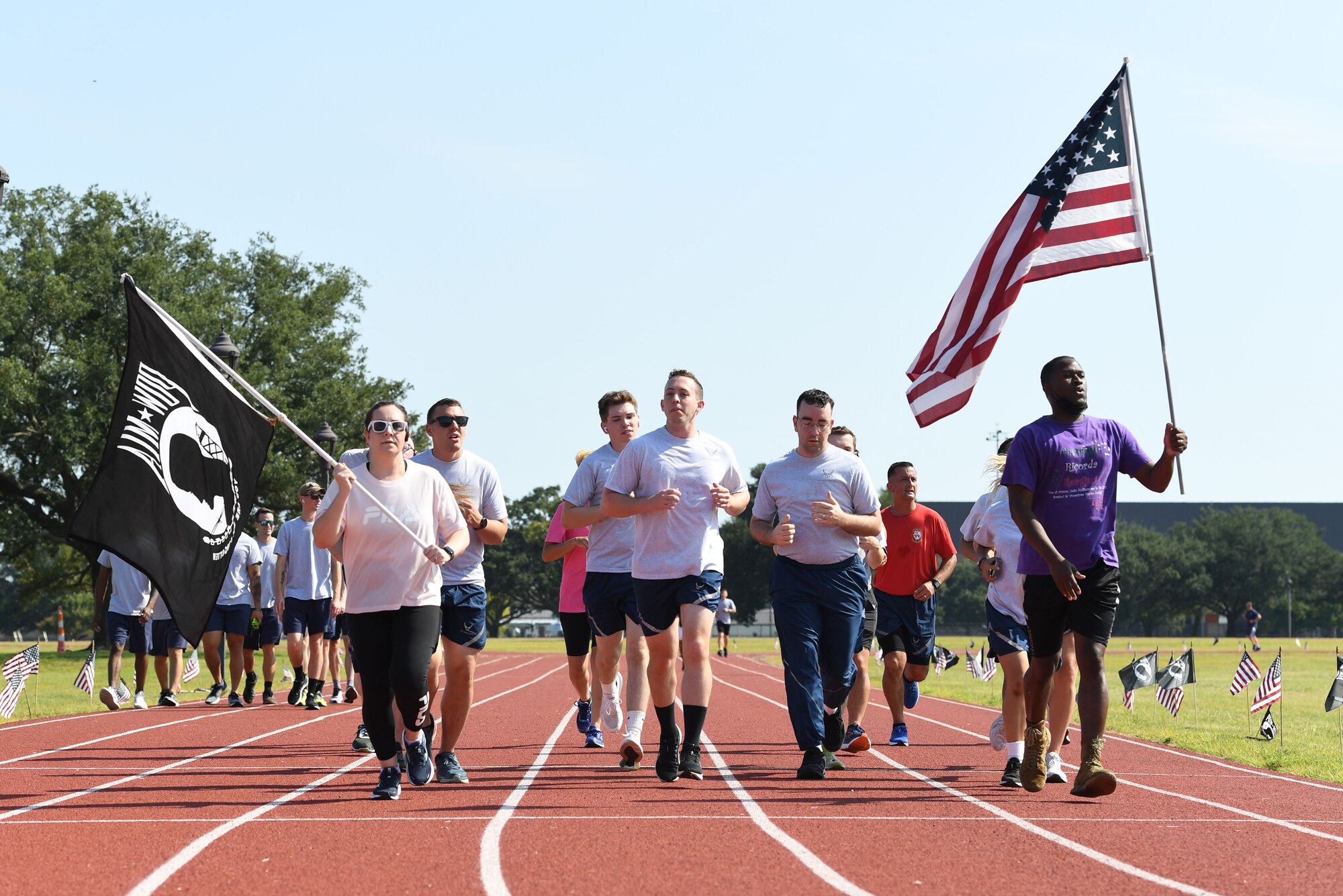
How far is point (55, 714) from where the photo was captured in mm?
15703

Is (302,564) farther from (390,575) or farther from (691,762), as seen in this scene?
(390,575)

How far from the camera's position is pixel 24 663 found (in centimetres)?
1566

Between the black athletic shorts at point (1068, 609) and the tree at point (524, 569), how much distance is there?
110 metres

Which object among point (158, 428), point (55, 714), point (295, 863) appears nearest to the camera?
point (295, 863)

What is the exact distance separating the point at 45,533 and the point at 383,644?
43001 mm

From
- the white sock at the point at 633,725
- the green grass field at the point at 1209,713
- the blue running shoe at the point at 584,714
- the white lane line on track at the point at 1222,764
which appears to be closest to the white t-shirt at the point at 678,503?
the white sock at the point at 633,725

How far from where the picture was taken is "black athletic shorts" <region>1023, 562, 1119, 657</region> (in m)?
8.03

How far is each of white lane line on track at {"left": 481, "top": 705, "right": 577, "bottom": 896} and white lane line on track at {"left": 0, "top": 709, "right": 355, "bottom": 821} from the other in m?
2.25

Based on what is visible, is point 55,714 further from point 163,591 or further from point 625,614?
point 625,614

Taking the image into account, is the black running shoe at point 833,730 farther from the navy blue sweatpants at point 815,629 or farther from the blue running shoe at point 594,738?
the blue running shoe at point 594,738

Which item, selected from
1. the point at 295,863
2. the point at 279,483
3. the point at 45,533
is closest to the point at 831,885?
the point at 295,863

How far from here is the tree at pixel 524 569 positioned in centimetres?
12138

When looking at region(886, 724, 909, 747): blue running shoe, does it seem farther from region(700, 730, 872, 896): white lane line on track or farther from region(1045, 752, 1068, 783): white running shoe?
region(1045, 752, 1068, 783): white running shoe

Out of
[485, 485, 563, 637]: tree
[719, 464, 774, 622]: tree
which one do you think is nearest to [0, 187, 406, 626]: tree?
[719, 464, 774, 622]: tree
